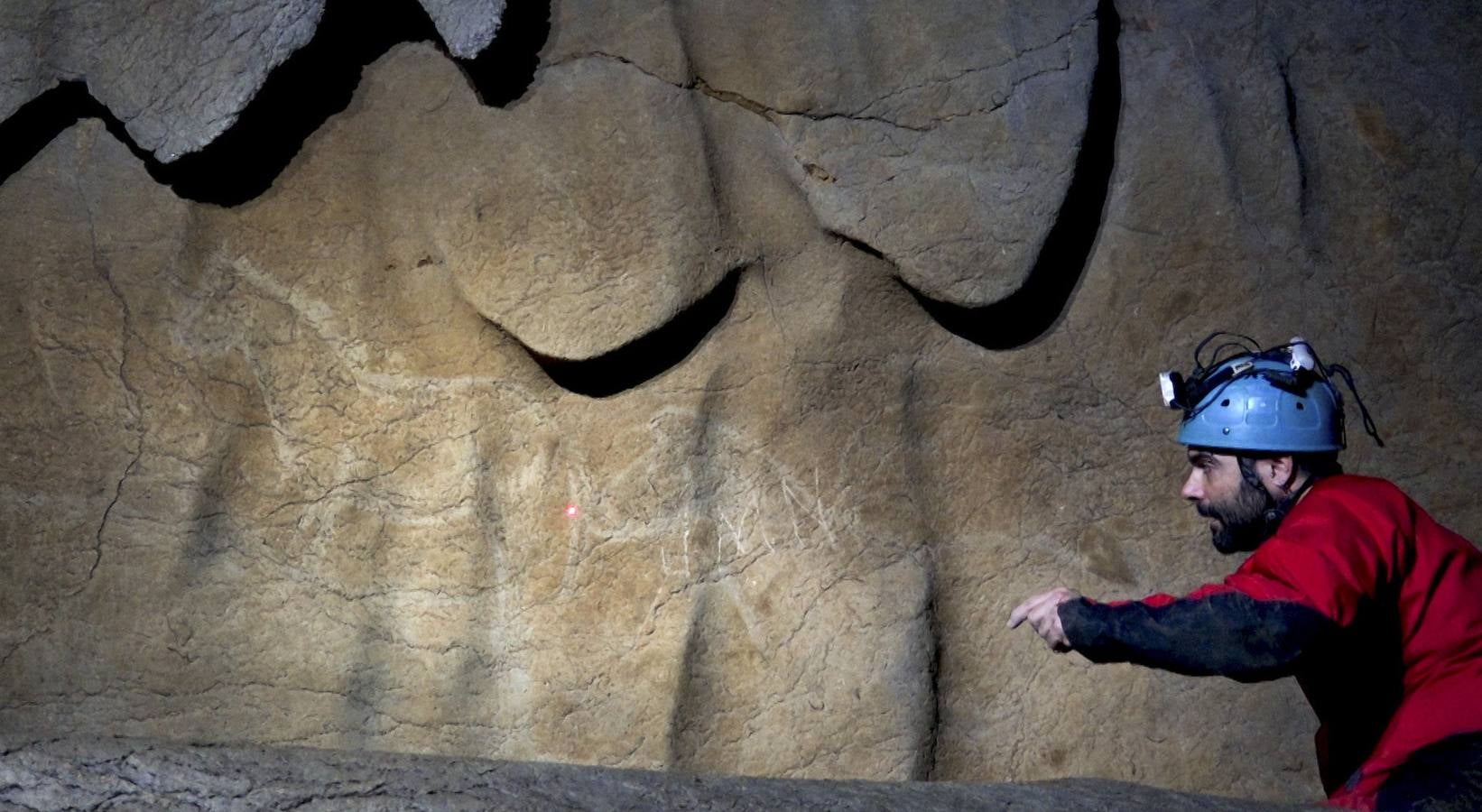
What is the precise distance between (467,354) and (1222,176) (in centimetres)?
140

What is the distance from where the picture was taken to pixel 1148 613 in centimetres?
166

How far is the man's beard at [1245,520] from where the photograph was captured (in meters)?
1.93

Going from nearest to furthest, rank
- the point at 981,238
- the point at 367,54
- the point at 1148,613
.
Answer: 1. the point at 1148,613
2. the point at 981,238
3. the point at 367,54

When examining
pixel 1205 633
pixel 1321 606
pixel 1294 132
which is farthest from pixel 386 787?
pixel 1294 132

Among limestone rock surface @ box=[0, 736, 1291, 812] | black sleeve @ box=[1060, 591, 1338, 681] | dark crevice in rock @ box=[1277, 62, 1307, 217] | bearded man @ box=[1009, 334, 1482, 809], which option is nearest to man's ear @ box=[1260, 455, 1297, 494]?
bearded man @ box=[1009, 334, 1482, 809]

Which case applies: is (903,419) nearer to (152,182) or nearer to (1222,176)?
(1222,176)

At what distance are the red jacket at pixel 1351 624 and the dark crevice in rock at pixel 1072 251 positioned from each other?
73 cm

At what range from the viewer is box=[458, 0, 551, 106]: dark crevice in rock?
2430mm

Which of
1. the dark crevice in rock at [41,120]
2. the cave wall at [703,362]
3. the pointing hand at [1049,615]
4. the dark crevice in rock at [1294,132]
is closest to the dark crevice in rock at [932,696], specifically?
the cave wall at [703,362]

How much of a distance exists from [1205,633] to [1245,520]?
1.23ft

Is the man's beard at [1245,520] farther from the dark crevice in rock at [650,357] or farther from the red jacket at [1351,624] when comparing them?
the dark crevice in rock at [650,357]

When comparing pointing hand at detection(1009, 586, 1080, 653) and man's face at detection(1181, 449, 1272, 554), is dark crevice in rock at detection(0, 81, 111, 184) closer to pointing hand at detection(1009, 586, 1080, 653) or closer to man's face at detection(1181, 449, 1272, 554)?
pointing hand at detection(1009, 586, 1080, 653)

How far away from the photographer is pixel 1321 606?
1.60 metres

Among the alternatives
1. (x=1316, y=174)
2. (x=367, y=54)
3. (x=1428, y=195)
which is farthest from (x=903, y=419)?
(x=367, y=54)
